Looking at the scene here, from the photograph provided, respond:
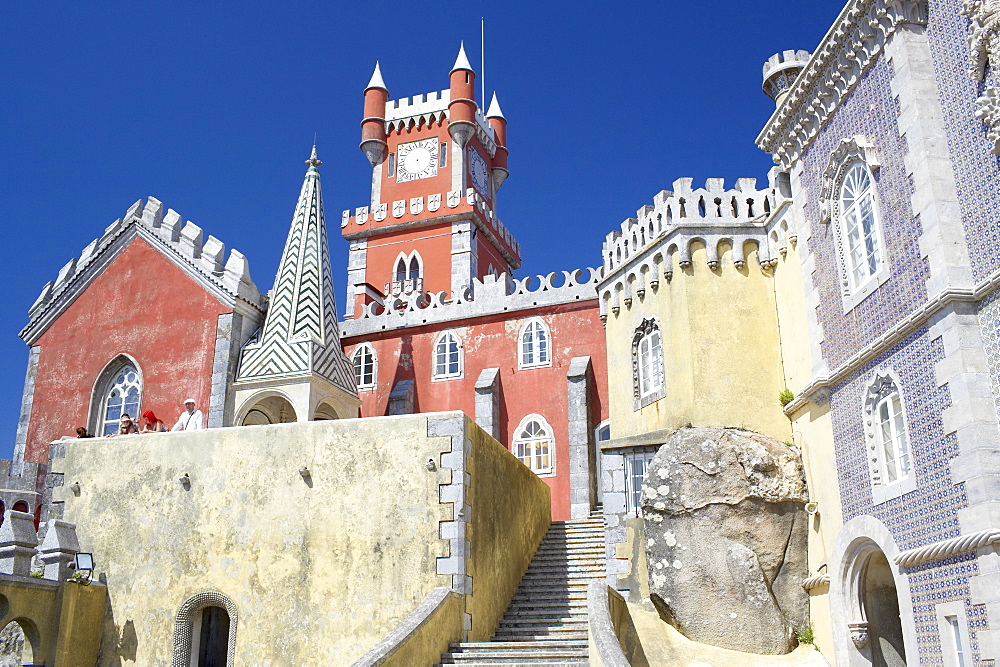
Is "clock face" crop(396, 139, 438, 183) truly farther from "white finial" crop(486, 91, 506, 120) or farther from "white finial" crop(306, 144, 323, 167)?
"white finial" crop(306, 144, 323, 167)

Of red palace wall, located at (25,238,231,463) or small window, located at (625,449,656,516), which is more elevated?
red palace wall, located at (25,238,231,463)

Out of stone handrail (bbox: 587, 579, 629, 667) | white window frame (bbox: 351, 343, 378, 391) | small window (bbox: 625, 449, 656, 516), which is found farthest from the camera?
white window frame (bbox: 351, 343, 378, 391)

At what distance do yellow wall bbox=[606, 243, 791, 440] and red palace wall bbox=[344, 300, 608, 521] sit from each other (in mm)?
5214

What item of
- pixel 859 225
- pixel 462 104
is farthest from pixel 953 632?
pixel 462 104

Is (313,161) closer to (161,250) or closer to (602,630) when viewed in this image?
(161,250)

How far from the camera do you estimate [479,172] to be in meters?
38.8

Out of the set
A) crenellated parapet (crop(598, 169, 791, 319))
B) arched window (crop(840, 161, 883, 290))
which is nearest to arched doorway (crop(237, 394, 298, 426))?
crenellated parapet (crop(598, 169, 791, 319))

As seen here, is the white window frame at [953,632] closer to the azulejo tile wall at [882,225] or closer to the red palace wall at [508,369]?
the azulejo tile wall at [882,225]

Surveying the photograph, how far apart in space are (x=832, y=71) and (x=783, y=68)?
3162 mm

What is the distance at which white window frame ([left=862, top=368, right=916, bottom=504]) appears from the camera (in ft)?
37.7

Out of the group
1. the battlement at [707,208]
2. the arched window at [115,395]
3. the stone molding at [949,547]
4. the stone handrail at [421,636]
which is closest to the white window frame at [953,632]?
the stone molding at [949,547]

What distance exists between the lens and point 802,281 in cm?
1504

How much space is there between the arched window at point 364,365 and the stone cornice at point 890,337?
42.4 feet

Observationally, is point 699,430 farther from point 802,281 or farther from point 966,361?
point 966,361
